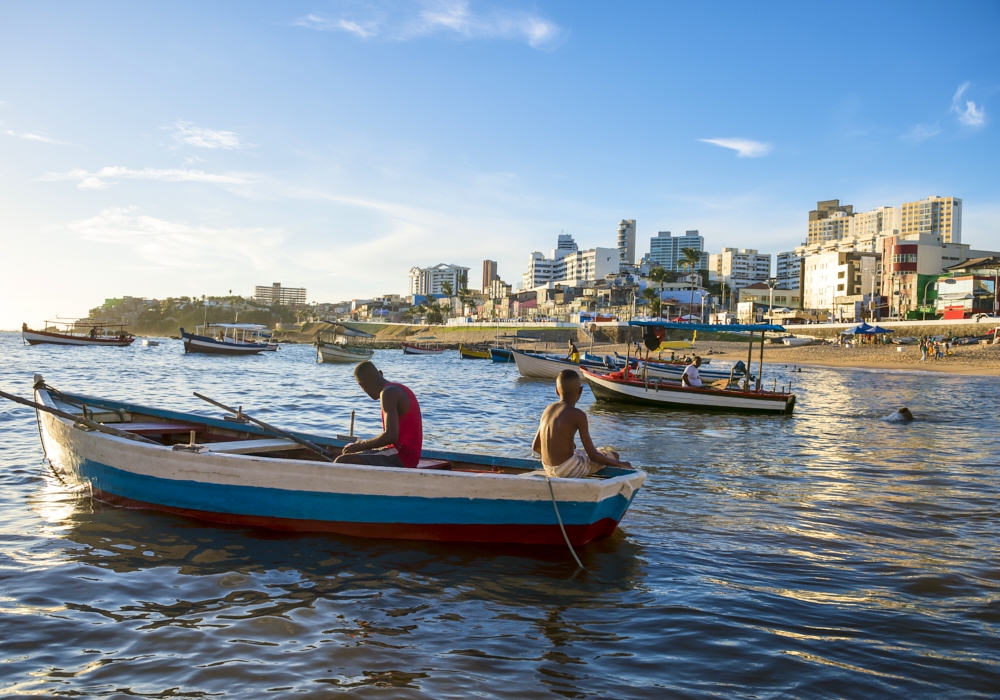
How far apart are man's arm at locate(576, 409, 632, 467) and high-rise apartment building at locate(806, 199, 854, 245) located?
181m

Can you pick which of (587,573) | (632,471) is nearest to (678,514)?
(632,471)

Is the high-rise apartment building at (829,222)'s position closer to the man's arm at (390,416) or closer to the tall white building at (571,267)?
the tall white building at (571,267)

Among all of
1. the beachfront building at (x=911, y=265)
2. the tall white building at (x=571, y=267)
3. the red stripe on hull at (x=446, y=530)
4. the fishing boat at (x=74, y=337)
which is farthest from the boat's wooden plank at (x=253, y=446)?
the tall white building at (x=571, y=267)

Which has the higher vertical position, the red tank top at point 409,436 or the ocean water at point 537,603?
the red tank top at point 409,436

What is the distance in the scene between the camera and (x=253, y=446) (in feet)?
25.7

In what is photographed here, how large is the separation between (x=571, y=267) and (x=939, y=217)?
9504cm

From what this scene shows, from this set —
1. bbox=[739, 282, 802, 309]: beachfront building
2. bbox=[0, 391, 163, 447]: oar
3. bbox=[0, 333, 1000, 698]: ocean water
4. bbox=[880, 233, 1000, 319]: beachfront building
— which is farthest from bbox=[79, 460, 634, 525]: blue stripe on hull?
bbox=[739, 282, 802, 309]: beachfront building

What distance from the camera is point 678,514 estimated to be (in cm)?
832

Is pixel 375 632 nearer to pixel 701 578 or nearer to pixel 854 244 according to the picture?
pixel 701 578

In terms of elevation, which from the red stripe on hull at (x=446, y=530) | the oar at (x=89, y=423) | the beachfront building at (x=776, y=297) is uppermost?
the beachfront building at (x=776, y=297)

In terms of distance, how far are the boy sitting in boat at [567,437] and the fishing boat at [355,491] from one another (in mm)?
221

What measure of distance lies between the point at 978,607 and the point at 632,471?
120 inches

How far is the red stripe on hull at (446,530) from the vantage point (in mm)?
6449

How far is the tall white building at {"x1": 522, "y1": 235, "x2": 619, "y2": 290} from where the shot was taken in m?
156
